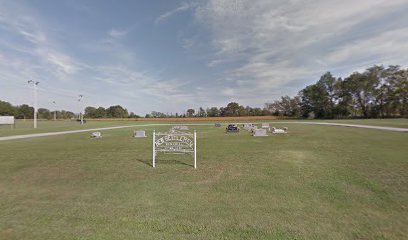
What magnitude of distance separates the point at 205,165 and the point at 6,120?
52.2 meters

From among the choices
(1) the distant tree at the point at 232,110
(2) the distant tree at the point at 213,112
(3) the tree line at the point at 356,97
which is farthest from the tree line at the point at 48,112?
(3) the tree line at the point at 356,97

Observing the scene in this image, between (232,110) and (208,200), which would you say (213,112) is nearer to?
(232,110)

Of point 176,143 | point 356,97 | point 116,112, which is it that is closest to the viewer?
point 176,143

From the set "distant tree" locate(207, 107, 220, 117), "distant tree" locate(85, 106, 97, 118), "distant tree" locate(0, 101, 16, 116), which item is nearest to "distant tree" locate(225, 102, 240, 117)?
"distant tree" locate(207, 107, 220, 117)

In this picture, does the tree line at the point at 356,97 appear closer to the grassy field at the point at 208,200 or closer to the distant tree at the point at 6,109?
the grassy field at the point at 208,200

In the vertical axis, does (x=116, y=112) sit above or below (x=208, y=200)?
above

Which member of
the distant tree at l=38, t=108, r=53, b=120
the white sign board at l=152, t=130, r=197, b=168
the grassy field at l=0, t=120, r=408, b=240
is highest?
the distant tree at l=38, t=108, r=53, b=120

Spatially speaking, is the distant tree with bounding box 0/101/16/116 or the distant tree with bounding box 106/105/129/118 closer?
the distant tree with bounding box 0/101/16/116

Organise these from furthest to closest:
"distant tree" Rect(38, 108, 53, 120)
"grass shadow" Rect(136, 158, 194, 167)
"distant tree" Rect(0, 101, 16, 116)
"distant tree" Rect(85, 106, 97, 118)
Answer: "distant tree" Rect(38, 108, 53, 120)
"distant tree" Rect(85, 106, 97, 118)
"distant tree" Rect(0, 101, 16, 116)
"grass shadow" Rect(136, 158, 194, 167)

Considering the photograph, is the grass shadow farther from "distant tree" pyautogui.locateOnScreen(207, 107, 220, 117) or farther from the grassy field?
"distant tree" pyautogui.locateOnScreen(207, 107, 220, 117)

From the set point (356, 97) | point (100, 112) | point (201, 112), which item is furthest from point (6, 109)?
point (356, 97)

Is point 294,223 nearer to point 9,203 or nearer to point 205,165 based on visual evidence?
point 205,165

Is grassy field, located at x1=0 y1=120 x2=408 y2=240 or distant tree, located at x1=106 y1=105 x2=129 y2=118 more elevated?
distant tree, located at x1=106 y1=105 x2=129 y2=118

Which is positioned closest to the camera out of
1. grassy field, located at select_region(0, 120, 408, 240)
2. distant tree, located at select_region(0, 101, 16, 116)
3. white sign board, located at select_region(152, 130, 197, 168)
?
grassy field, located at select_region(0, 120, 408, 240)
